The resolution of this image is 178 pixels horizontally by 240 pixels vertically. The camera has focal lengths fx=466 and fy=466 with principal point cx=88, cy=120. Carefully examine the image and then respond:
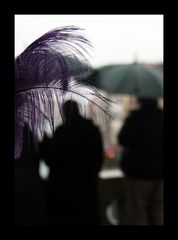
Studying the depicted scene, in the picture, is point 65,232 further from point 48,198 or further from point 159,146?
point 159,146

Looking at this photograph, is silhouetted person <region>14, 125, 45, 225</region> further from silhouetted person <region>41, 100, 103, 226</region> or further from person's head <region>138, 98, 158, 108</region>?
person's head <region>138, 98, 158, 108</region>

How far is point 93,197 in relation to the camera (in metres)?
3.67

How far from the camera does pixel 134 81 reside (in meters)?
4.66

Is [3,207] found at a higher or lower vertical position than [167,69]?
lower

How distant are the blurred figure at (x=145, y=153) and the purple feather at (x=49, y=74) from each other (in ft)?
7.13

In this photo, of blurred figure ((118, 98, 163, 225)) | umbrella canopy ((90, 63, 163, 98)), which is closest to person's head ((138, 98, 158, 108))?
blurred figure ((118, 98, 163, 225))

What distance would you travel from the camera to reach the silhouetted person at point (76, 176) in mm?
3525

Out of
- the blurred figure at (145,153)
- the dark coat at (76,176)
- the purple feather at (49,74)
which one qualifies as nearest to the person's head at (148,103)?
the blurred figure at (145,153)

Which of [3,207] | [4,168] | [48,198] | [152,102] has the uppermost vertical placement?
[152,102]

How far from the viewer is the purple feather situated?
6.23 feet

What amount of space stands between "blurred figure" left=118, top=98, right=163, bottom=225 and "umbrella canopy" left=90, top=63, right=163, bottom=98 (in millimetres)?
368

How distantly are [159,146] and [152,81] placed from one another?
84 centimetres

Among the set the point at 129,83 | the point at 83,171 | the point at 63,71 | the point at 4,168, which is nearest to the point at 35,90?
the point at 63,71

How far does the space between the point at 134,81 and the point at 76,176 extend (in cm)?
146
